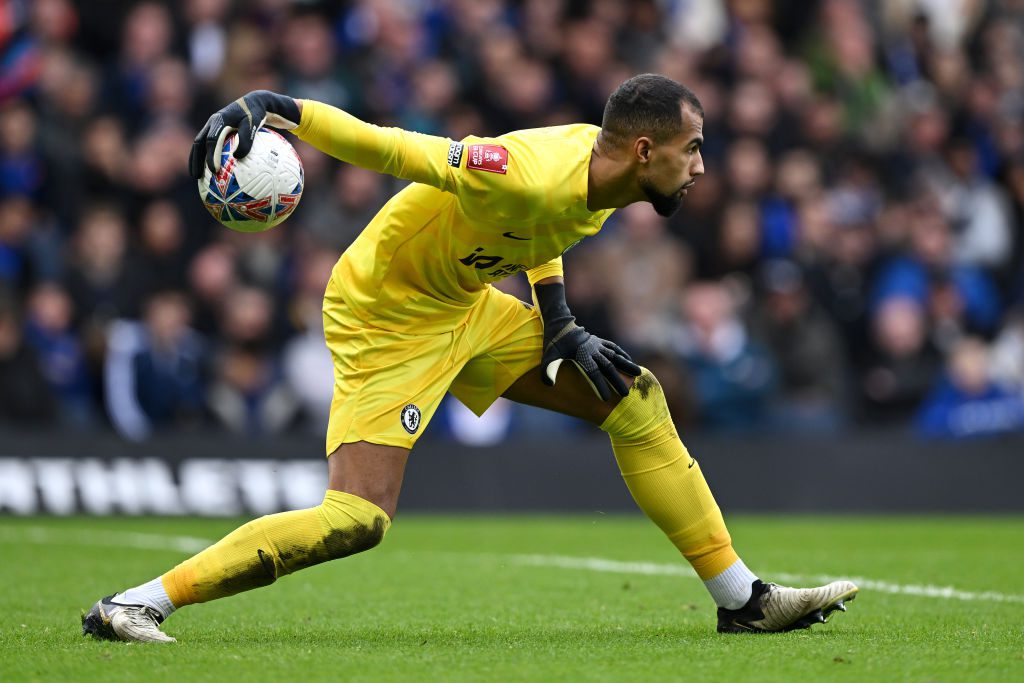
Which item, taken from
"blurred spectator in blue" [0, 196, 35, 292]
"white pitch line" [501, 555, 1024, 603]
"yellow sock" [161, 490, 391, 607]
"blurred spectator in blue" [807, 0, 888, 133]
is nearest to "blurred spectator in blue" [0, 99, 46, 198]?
"blurred spectator in blue" [0, 196, 35, 292]

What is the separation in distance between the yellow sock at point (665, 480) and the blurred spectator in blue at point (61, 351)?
24.8ft

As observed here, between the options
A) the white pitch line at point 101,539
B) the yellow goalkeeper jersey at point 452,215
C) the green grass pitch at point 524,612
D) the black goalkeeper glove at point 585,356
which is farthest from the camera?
the white pitch line at point 101,539

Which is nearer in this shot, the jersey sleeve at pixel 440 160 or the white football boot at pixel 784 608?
the jersey sleeve at pixel 440 160

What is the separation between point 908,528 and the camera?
11.8m

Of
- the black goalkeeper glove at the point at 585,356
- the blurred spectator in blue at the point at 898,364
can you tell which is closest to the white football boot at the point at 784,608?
the black goalkeeper glove at the point at 585,356

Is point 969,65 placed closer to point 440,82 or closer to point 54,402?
point 440,82

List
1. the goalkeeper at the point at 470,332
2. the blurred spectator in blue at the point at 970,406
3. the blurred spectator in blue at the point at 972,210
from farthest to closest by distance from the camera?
the blurred spectator in blue at the point at 972,210, the blurred spectator in blue at the point at 970,406, the goalkeeper at the point at 470,332

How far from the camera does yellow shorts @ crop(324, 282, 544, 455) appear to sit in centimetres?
589

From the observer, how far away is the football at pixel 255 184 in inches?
215

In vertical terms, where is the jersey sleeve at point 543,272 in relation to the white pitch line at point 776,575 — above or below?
above

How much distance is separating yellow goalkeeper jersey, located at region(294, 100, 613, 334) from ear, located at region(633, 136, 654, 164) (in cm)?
19

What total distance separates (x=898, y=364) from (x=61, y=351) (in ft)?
23.9

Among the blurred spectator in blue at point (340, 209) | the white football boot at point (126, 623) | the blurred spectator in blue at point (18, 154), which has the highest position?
the blurred spectator in blue at point (18, 154)

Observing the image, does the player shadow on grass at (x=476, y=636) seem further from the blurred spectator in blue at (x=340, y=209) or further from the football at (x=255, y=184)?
the blurred spectator in blue at (x=340, y=209)
